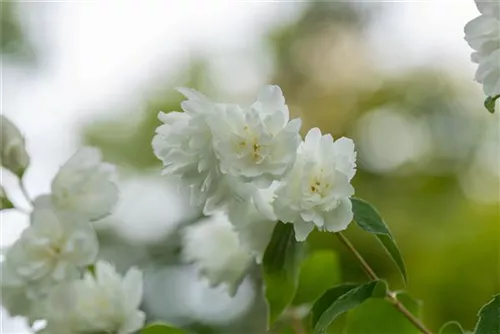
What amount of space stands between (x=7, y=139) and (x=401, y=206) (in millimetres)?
1546

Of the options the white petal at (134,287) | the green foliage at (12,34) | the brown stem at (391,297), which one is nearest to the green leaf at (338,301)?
the brown stem at (391,297)

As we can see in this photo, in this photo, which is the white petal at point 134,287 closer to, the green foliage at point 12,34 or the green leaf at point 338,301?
the green leaf at point 338,301

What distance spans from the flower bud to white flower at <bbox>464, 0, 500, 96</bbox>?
0.96 ft

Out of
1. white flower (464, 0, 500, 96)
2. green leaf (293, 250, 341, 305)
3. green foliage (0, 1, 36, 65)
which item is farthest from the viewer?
green foliage (0, 1, 36, 65)

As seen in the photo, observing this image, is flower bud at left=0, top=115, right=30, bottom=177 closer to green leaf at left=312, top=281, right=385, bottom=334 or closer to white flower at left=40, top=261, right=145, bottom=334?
white flower at left=40, top=261, right=145, bottom=334

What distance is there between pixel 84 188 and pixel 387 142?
1695 millimetres

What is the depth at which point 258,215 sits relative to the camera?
0.51m

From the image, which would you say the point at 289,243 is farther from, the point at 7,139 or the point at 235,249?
the point at 7,139

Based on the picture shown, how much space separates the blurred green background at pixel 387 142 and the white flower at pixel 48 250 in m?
0.94

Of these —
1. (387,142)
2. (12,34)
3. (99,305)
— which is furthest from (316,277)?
(12,34)

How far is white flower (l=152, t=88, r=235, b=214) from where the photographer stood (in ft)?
1.46

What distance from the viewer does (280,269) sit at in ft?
1.78

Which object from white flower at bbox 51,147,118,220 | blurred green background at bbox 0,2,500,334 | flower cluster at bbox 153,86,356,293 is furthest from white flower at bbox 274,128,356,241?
blurred green background at bbox 0,2,500,334

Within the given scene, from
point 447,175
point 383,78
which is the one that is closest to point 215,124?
point 447,175
